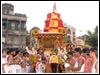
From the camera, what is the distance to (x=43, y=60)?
6.59 m

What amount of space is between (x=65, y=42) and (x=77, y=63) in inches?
28.5

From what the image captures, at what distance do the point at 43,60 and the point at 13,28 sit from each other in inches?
38.1

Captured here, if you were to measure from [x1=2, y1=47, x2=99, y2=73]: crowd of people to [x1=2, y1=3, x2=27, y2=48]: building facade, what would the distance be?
0.22 metres

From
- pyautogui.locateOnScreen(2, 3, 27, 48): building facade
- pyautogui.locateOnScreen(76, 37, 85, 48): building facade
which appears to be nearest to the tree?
pyautogui.locateOnScreen(76, 37, 85, 48): building facade

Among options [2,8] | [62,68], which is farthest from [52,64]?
[2,8]

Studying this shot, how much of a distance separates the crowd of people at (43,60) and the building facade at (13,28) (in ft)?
0.72

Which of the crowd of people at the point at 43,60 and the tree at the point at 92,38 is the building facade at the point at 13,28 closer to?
the crowd of people at the point at 43,60

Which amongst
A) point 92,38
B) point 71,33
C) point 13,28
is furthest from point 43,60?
point 92,38

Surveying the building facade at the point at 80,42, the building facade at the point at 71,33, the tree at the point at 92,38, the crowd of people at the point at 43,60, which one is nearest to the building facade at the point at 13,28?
the crowd of people at the point at 43,60

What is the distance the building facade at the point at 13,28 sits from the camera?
259 inches

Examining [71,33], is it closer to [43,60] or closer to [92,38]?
[92,38]

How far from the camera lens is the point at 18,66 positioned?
6.44 meters

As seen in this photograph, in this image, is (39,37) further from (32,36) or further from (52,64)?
(52,64)

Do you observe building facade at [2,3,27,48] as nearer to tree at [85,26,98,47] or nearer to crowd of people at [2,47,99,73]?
crowd of people at [2,47,99,73]
